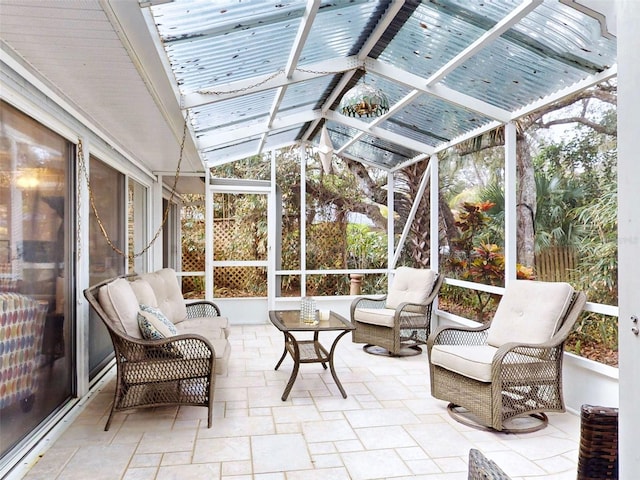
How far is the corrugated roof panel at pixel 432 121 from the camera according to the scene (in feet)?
15.1

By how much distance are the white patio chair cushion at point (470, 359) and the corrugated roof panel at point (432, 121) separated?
234cm

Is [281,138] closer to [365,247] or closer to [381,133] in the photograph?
[381,133]

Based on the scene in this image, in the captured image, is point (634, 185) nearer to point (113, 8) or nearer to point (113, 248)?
point (113, 8)

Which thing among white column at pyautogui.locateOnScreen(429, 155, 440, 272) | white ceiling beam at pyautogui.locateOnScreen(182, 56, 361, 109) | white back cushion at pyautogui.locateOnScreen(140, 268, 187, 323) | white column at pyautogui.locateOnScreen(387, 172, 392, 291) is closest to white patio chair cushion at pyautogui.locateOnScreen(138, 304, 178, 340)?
white back cushion at pyautogui.locateOnScreen(140, 268, 187, 323)

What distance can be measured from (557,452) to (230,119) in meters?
4.26

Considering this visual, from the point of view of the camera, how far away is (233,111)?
4.74 m

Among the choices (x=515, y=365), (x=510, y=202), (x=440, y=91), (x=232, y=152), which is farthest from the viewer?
(x=232, y=152)

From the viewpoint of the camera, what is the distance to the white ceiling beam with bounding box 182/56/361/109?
146 inches

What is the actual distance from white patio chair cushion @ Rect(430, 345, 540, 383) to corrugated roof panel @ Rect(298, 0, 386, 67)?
2.56 m

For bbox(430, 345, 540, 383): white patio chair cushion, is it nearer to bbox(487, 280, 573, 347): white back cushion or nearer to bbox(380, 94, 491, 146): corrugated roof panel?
bbox(487, 280, 573, 347): white back cushion

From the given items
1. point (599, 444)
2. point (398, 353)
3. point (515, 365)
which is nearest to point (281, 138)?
point (398, 353)

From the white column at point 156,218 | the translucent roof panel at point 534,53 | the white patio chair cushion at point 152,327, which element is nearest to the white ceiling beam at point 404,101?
the translucent roof panel at point 534,53

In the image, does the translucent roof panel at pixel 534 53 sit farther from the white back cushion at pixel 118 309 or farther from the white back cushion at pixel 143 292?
the white back cushion at pixel 143 292

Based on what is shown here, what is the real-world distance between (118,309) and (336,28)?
104 inches
